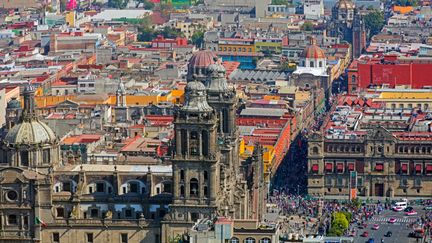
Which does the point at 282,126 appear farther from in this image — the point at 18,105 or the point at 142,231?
the point at 142,231

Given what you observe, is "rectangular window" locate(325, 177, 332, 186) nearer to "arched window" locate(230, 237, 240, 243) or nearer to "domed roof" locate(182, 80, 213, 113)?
"domed roof" locate(182, 80, 213, 113)

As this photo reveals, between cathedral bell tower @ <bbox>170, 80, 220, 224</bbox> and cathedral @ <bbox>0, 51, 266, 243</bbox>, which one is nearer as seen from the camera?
cathedral bell tower @ <bbox>170, 80, 220, 224</bbox>

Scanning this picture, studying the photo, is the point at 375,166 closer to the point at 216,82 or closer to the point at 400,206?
the point at 400,206

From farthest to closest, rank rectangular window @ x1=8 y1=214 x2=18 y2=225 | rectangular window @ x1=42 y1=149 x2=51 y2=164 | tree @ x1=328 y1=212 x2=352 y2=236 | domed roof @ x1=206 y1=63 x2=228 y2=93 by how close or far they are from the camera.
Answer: tree @ x1=328 y1=212 x2=352 y2=236
domed roof @ x1=206 y1=63 x2=228 y2=93
rectangular window @ x1=42 y1=149 x2=51 y2=164
rectangular window @ x1=8 y1=214 x2=18 y2=225

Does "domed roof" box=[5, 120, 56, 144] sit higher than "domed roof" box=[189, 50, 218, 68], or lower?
lower

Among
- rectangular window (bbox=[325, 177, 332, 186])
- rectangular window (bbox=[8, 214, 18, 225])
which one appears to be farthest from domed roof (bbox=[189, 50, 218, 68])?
rectangular window (bbox=[8, 214, 18, 225])

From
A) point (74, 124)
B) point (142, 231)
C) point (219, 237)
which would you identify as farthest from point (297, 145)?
point (219, 237)

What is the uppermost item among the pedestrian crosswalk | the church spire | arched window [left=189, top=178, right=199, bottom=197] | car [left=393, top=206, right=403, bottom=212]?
the church spire

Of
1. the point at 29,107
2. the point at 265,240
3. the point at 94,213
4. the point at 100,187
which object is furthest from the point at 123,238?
the point at 265,240
